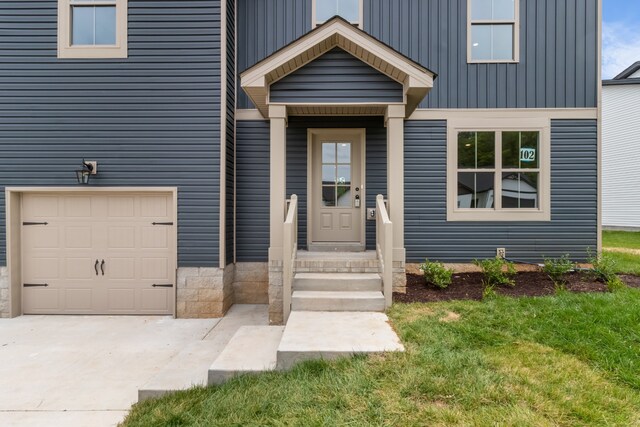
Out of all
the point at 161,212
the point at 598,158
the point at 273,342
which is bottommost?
the point at 273,342

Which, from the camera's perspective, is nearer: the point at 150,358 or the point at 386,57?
the point at 150,358

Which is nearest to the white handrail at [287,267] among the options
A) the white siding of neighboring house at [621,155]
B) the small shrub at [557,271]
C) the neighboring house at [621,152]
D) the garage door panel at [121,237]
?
the garage door panel at [121,237]

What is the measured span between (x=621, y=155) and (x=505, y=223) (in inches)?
598

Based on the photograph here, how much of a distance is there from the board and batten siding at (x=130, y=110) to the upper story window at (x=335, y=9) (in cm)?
185

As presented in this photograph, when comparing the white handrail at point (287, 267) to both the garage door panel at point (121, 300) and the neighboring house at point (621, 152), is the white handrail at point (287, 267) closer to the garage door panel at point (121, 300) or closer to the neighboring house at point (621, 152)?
the garage door panel at point (121, 300)

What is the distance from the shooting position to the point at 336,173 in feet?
22.4

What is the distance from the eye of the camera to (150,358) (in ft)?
13.9

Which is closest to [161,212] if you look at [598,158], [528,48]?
[528,48]

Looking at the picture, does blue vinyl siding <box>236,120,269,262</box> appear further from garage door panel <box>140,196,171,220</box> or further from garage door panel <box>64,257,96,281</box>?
garage door panel <box>64,257,96,281</box>

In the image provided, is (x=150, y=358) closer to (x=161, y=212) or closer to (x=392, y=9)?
(x=161, y=212)

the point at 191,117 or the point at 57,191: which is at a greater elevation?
the point at 191,117

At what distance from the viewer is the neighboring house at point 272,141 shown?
5.23 metres

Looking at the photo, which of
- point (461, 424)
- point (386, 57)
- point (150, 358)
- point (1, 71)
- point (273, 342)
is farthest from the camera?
point (1, 71)

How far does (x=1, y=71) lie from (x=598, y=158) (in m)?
10.6
